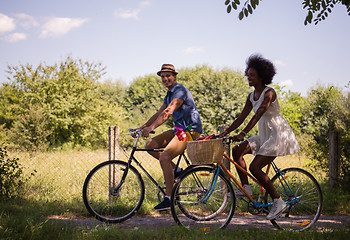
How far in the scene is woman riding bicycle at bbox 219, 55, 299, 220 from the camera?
457cm

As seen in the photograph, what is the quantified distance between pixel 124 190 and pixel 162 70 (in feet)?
6.35

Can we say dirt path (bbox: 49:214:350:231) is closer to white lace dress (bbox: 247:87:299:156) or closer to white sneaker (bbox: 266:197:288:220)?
white sneaker (bbox: 266:197:288:220)

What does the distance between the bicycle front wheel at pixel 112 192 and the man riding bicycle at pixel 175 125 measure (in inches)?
18.0

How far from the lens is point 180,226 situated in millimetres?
4539

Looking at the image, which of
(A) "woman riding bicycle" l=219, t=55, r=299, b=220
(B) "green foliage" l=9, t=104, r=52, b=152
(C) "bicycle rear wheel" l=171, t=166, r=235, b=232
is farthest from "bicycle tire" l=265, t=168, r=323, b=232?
(B) "green foliage" l=9, t=104, r=52, b=152

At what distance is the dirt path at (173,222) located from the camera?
16.7ft

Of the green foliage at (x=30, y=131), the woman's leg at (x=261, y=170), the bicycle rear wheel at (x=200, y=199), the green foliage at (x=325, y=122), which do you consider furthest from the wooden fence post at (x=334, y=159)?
the green foliage at (x=30, y=131)

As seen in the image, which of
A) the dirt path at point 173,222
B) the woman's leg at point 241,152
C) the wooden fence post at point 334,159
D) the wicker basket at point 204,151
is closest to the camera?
the wicker basket at point 204,151

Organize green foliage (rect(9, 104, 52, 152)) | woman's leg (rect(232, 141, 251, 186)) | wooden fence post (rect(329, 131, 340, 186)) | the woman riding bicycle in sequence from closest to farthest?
the woman riding bicycle → woman's leg (rect(232, 141, 251, 186)) → wooden fence post (rect(329, 131, 340, 186)) → green foliage (rect(9, 104, 52, 152))

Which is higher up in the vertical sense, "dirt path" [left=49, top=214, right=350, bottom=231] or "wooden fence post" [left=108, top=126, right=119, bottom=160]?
"wooden fence post" [left=108, top=126, right=119, bottom=160]

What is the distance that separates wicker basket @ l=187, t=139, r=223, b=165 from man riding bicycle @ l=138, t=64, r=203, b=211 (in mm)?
695

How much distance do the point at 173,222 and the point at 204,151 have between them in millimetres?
1678

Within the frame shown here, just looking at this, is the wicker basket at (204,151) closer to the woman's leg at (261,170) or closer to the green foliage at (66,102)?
the woman's leg at (261,170)

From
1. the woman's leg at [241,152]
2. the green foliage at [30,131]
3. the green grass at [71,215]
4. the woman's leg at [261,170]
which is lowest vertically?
the green grass at [71,215]
